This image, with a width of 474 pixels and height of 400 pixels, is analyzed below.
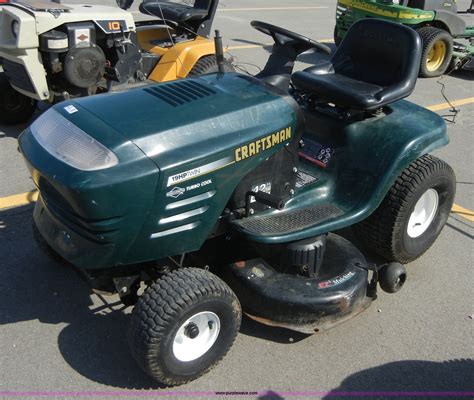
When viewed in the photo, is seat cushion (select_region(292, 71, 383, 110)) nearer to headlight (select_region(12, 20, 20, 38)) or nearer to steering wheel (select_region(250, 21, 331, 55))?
steering wheel (select_region(250, 21, 331, 55))

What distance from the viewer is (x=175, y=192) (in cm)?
217

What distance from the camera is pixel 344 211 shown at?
284 cm

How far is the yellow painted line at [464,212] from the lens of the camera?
3941 mm

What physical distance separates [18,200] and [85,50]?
1548 millimetres

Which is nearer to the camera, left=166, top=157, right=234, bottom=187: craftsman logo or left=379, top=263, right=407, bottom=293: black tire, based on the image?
left=166, top=157, right=234, bottom=187: craftsman logo

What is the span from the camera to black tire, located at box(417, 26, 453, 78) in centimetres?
761

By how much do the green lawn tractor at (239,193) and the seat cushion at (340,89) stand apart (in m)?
0.01

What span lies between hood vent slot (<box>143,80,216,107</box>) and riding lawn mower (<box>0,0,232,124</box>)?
225 centimetres

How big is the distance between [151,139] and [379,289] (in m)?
1.73

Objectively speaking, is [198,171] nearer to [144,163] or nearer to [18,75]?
[144,163]

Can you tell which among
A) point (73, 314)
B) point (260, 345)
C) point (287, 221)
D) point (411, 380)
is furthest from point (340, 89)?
point (73, 314)

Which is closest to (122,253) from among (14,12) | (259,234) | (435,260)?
(259,234)

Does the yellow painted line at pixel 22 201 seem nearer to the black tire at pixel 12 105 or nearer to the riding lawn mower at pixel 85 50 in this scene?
the riding lawn mower at pixel 85 50

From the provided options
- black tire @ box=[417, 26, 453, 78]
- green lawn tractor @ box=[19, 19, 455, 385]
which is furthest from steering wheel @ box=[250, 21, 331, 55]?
black tire @ box=[417, 26, 453, 78]
